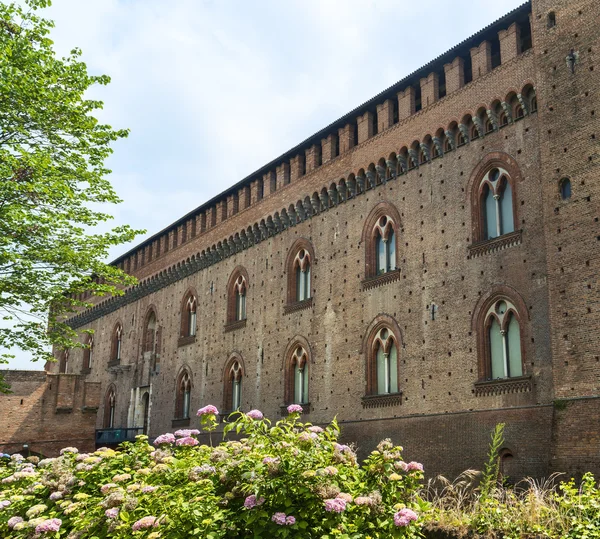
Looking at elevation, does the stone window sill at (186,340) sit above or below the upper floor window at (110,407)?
above

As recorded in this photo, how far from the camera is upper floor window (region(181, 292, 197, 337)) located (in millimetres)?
26628

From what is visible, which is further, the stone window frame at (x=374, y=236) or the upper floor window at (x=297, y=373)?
the upper floor window at (x=297, y=373)

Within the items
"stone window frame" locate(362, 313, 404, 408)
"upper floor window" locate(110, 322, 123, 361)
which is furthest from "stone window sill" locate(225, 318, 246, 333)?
"upper floor window" locate(110, 322, 123, 361)

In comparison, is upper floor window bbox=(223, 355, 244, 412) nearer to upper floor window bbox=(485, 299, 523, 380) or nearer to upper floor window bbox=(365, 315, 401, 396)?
upper floor window bbox=(365, 315, 401, 396)

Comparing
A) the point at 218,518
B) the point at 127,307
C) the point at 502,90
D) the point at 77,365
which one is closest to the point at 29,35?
the point at 502,90

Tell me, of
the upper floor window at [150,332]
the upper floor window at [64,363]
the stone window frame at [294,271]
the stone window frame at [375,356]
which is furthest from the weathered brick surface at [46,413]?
the upper floor window at [64,363]

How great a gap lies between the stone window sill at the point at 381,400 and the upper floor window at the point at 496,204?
4134 millimetres

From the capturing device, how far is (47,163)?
12227 mm

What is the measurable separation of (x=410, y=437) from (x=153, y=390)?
51.9ft

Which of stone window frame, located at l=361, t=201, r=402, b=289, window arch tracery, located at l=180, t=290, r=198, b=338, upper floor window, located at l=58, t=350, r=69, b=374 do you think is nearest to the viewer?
stone window frame, located at l=361, t=201, r=402, b=289

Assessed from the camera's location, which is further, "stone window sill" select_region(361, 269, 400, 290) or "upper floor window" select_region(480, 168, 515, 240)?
"stone window sill" select_region(361, 269, 400, 290)

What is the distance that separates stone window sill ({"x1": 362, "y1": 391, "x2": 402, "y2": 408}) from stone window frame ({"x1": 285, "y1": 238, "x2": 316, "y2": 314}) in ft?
12.6

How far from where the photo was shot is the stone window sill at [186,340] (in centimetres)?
2605

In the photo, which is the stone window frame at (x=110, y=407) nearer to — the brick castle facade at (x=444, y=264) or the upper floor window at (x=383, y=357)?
the brick castle facade at (x=444, y=264)
